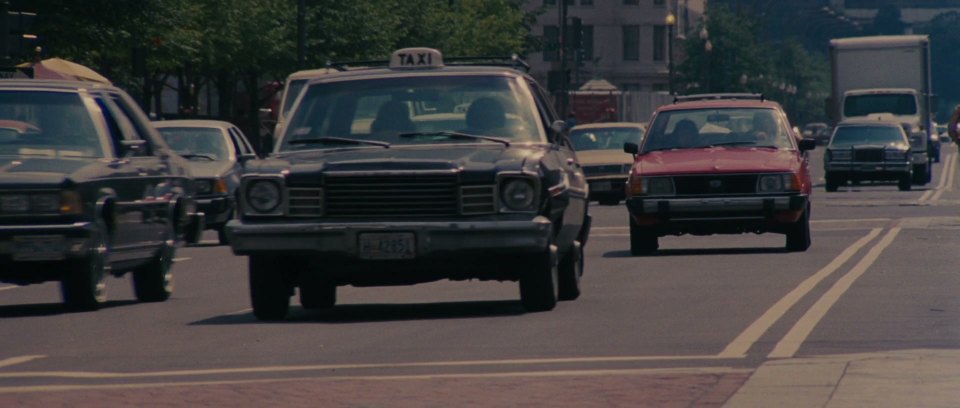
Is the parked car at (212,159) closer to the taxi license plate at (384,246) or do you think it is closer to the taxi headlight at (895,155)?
the taxi license plate at (384,246)

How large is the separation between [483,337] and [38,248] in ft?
12.5

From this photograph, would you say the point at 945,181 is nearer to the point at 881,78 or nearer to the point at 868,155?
the point at 881,78

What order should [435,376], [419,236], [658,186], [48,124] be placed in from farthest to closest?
[658,186] < [48,124] < [419,236] < [435,376]

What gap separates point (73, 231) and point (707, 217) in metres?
8.71

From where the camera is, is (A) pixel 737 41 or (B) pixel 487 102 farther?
(A) pixel 737 41

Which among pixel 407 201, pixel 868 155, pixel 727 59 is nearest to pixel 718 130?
pixel 407 201

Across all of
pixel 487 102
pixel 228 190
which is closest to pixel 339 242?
pixel 487 102

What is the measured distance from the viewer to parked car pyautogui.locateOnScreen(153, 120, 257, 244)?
84.6ft

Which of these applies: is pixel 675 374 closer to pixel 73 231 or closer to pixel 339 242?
pixel 339 242

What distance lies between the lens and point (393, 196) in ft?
44.1

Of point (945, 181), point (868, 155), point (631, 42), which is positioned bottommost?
point (945, 181)

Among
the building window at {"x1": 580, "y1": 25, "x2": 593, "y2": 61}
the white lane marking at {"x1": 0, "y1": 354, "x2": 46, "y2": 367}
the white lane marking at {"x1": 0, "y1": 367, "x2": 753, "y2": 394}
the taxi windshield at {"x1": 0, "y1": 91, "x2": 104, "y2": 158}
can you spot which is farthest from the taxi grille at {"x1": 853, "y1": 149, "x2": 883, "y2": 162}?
the building window at {"x1": 580, "y1": 25, "x2": 593, "y2": 61}

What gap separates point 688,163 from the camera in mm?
A: 21953

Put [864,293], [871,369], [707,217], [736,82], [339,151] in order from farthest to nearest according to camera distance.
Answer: [736,82] < [707,217] < [864,293] < [339,151] < [871,369]
